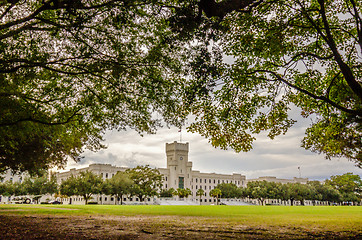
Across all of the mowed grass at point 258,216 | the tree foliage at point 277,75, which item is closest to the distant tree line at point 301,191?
the mowed grass at point 258,216

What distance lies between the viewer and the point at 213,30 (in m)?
9.28

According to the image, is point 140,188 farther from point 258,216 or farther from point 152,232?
point 152,232

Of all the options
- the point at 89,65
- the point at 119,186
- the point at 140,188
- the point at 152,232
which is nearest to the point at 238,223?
the point at 152,232

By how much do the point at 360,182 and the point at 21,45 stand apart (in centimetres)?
13414

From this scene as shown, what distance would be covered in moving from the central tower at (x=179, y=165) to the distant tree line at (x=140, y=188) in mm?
15841

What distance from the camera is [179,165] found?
13038cm

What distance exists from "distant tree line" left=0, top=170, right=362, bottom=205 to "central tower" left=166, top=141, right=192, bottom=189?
1584 centimetres

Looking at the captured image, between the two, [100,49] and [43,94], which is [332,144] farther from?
[43,94]

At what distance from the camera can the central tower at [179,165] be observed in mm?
129375

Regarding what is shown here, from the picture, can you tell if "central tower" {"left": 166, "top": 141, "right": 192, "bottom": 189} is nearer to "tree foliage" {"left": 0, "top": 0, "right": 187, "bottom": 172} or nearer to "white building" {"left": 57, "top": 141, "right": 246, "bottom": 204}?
"white building" {"left": 57, "top": 141, "right": 246, "bottom": 204}

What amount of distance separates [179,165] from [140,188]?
4990 cm

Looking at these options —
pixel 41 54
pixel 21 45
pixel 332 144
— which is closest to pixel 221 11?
pixel 41 54

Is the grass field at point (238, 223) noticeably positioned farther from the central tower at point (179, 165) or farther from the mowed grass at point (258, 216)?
the central tower at point (179, 165)

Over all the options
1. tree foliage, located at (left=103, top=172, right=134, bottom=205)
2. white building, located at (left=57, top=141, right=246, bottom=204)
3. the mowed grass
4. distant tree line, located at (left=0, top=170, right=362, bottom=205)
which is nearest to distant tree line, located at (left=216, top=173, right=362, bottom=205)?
distant tree line, located at (left=0, top=170, right=362, bottom=205)
